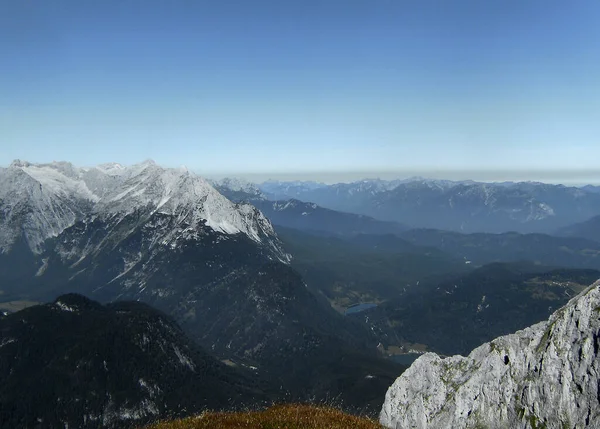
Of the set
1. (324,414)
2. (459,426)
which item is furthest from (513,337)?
(324,414)

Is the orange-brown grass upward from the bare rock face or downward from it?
upward

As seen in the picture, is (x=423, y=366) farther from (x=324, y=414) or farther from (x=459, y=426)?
(x=324, y=414)

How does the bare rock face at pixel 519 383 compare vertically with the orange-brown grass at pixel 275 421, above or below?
below

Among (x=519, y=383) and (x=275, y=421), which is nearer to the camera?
(x=275, y=421)

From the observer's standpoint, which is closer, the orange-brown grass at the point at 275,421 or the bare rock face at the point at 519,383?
the orange-brown grass at the point at 275,421

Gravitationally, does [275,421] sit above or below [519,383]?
above
